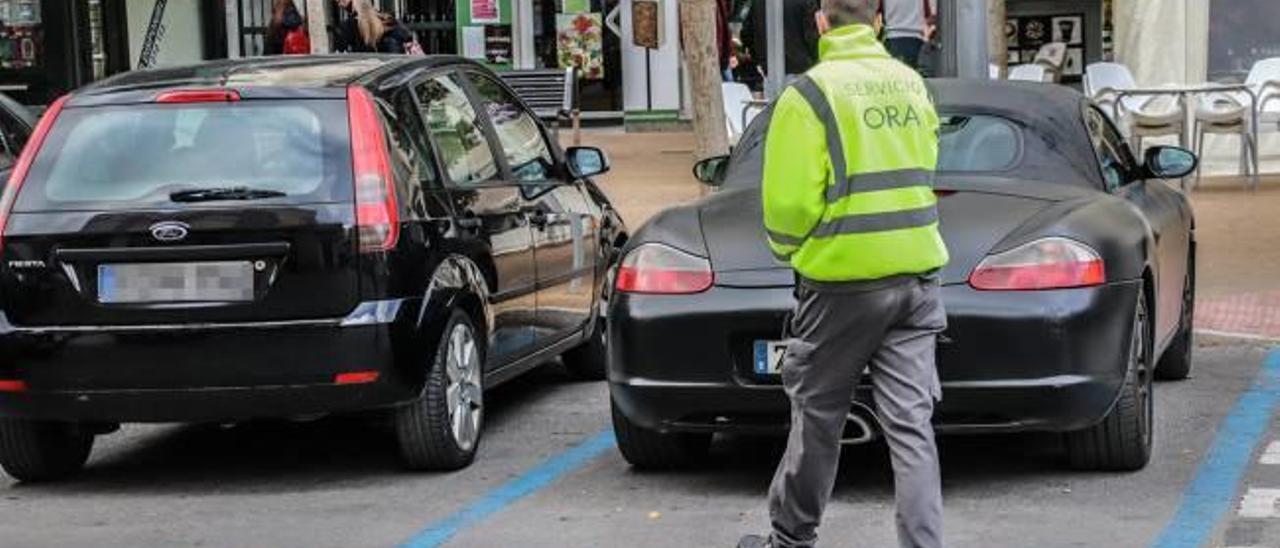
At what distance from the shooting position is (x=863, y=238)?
5.32 metres

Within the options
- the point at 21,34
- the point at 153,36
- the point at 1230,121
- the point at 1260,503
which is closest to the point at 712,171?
the point at 1260,503

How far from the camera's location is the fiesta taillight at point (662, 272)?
271 inches

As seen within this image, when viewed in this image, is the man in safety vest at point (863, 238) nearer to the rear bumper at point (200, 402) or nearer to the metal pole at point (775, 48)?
the rear bumper at point (200, 402)

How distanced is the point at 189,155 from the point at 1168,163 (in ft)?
12.4

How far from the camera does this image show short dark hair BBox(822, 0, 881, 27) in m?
5.43

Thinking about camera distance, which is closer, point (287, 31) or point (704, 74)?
point (704, 74)

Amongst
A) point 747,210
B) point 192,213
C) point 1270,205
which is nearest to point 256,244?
point 192,213

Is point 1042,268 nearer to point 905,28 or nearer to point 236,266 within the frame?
point 236,266

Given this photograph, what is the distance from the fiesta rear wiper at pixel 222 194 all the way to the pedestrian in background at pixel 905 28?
721 cm

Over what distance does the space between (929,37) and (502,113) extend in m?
6.11

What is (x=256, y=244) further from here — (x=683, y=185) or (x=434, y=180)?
(x=683, y=185)

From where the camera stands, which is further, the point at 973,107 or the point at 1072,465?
the point at 973,107

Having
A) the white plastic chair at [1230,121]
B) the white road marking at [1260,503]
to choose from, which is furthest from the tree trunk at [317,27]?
the white road marking at [1260,503]

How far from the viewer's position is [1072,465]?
286 inches
